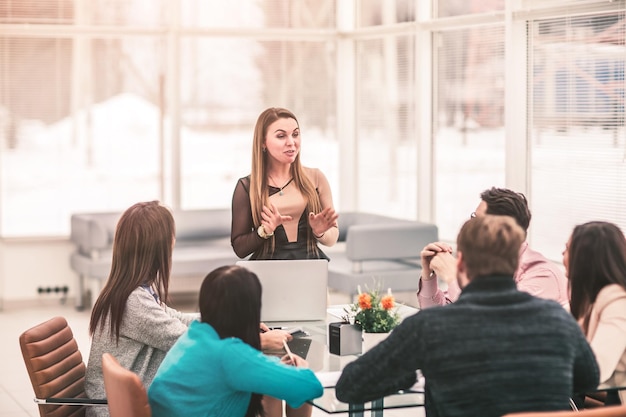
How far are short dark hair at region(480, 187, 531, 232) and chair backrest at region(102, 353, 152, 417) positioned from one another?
164 centimetres

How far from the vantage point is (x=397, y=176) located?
9.48 metres

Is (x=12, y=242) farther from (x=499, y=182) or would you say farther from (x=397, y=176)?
(x=499, y=182)

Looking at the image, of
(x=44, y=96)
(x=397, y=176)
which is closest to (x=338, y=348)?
(x=397, y=176)

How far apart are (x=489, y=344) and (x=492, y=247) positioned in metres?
0.26

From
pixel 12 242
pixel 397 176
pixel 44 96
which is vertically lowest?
pixel 12 242

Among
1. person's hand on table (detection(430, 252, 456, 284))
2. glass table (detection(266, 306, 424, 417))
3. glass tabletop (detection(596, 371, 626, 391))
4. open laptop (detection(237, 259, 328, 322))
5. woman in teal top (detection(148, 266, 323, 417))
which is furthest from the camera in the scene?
open laptop (detection(237, 259, 328, 322))

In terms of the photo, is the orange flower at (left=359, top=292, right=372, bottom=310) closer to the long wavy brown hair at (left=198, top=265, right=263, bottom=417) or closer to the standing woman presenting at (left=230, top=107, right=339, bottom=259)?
the long wavy brown hair at (left=198, top=265, right=263, bottom=417)

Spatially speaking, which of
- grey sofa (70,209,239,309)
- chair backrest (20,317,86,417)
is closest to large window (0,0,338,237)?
grey sofa (70,209,239,309)

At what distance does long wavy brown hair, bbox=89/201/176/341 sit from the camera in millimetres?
3629

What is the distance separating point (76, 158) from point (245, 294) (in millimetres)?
6884

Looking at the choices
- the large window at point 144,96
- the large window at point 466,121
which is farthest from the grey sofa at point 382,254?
the large window at point 144,96

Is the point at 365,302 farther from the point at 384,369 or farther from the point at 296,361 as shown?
the point at 384,369

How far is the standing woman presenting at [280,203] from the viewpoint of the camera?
15.5 ft

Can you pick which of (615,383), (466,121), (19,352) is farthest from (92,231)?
(615,383)
